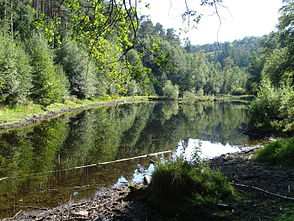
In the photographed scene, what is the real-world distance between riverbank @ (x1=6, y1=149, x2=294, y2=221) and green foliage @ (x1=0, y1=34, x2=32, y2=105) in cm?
2238

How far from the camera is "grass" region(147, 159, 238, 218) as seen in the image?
6.07 metres

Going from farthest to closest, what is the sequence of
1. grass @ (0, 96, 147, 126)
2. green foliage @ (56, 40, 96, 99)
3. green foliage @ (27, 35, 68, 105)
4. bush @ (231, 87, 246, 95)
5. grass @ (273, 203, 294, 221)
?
bush @ (231, 87, 246, 95)
green foliage @ (56, 40, 96, 99)
green foliage @ (27, 35, 68, 105)
grass @ (0, 96, 147, 126)
grass @ (273, 203, 294, 221)

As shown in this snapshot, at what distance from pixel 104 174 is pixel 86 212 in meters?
5.18

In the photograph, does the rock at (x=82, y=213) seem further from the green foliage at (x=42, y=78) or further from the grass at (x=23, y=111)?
the green foliage at (x=42, y=78)

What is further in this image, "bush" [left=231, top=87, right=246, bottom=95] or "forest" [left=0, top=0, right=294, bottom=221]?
"bush" [left=231, top=87, right=246, bottom=95]

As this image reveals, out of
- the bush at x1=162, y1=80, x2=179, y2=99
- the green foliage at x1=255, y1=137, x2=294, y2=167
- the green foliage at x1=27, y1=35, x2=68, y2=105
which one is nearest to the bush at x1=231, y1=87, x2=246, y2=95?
the bush at x1=162, y1=80, x2=179, y2=99

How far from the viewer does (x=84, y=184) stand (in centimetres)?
1098

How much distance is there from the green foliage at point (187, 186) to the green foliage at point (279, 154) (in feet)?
14.5

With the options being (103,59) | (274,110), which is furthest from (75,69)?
(103,59)

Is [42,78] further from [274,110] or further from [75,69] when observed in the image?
[274,110]

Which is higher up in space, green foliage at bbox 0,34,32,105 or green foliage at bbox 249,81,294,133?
green foliage at bbox 0,34,32,105

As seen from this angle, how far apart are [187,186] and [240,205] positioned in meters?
1.42

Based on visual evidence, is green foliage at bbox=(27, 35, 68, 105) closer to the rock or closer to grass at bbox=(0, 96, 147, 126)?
grass at bbox=(0, 96, 147, 126)

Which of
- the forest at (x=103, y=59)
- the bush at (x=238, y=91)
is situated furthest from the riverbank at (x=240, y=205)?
the bush at (x=238, y=91)
